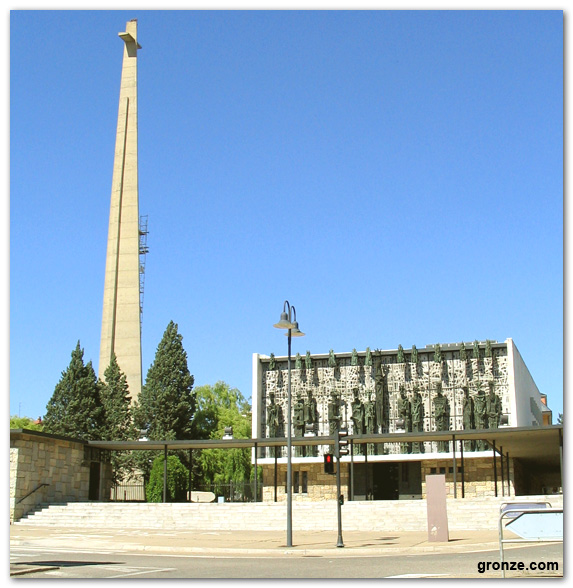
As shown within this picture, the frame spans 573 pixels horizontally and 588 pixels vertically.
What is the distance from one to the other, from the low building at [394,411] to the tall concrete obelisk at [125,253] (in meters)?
14.9

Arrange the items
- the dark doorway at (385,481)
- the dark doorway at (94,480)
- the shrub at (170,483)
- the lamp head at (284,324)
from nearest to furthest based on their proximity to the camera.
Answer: the lamp head at (284,324) < the shrub at (170,483) < the dark doorway at (94,480) < the dark doorway at (385,481)

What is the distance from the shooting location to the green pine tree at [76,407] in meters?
49.0

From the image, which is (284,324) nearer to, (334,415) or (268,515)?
(268,515)

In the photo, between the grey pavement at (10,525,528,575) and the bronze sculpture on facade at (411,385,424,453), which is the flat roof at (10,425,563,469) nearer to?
the bronze sculpture on facade at (411,385,424,453)

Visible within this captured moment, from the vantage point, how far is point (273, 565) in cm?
1548

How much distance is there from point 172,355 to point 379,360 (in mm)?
14793

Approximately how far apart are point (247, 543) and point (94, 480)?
20.7m

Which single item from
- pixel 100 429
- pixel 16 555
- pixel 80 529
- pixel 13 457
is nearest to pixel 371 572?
pixel 16 555

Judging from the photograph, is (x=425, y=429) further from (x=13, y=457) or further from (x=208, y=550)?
(x=208, y=550)

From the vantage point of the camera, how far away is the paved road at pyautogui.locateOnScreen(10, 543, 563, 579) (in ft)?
42.7

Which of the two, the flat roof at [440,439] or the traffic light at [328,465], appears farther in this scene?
the flat roof at [440,439]

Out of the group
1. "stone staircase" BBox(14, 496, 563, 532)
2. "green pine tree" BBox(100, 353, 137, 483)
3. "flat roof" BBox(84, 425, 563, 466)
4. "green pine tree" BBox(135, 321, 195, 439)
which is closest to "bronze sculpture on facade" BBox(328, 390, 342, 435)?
"flat roof" BBox(84, 425, 563, 466)

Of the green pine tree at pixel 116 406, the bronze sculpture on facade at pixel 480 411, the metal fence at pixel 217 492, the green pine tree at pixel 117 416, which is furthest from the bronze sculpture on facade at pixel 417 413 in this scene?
the green pine tree at pixel 116 406

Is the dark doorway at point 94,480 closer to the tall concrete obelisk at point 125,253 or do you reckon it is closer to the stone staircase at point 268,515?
the stone staircase at point 268,515
